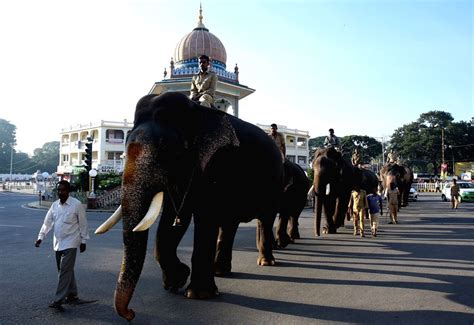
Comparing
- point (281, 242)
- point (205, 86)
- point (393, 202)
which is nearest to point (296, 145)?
point (393, 202)

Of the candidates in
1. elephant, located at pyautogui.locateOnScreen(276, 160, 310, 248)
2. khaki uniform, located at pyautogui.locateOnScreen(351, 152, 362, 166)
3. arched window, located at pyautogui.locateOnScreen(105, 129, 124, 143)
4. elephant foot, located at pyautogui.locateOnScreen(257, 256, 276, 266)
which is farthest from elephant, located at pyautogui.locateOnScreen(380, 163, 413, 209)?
arched window, located at pyautogui.locateOnScreen(105, 129, 124, 143)

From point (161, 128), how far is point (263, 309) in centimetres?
243

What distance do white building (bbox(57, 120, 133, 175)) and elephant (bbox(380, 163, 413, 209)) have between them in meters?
30.2

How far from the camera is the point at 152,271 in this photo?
6.72 m

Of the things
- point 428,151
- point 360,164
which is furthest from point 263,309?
point 428,151

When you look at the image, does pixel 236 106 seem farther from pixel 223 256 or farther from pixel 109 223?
pixel 109 223

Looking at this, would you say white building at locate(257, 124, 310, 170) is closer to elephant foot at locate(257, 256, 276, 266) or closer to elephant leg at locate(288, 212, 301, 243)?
elephant leg at locate(288, 212, 301, 243)

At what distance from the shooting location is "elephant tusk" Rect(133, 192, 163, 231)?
3957mm

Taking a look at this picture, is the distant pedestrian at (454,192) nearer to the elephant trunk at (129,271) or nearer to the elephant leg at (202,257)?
the elephant leg at (202,257)

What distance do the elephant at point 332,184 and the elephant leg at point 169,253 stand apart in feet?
19.2

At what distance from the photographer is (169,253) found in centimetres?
537

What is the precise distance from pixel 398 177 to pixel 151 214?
16.2 metres

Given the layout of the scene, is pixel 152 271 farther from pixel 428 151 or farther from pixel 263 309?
pixel 428 151

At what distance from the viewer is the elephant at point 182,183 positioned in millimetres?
4113
